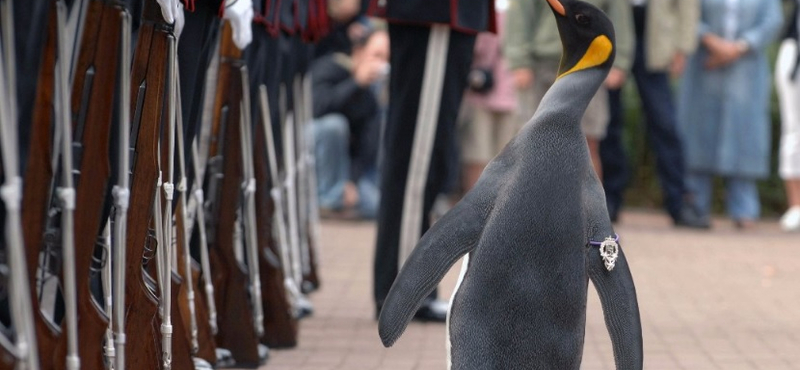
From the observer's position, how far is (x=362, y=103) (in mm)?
11641

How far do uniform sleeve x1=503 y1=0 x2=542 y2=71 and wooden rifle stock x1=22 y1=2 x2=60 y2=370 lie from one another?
789cm

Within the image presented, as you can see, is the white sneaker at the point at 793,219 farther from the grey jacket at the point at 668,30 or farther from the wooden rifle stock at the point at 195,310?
the wooden rifle stock at the point at 195,310

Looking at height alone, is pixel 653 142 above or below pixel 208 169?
below

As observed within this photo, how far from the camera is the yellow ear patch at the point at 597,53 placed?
3.90m

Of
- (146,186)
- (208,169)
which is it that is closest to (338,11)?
(208,169)

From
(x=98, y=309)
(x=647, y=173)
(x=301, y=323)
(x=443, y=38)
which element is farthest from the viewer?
(x=647, y=173)

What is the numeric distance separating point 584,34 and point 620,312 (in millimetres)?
723

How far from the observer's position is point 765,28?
1188 cm

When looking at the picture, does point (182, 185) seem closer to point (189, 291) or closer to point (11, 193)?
point (189, 291)


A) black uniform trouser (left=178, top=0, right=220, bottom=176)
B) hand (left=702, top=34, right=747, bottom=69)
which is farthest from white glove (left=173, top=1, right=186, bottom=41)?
hand (left=702, top=34, right=747, bottom=69)

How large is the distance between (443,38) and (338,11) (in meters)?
4.39

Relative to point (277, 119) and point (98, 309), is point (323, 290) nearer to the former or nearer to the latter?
point (277, 119)

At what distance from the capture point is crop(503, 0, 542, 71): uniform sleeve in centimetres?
1078

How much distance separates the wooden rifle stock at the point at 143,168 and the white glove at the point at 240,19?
33.6 inches
